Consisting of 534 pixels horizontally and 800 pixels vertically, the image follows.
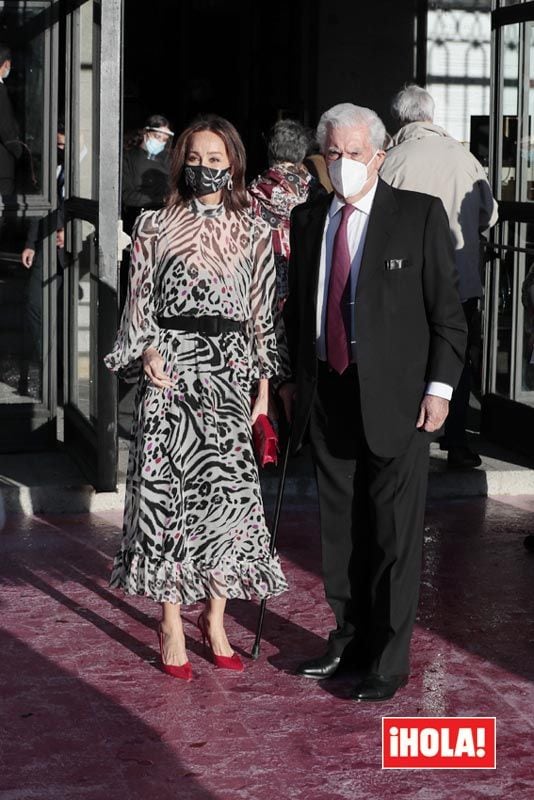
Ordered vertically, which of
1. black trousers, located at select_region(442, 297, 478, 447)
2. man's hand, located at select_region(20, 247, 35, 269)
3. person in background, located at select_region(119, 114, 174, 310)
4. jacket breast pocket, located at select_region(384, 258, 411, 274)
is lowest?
black trousers, located at select_region(442, 297, 478, 447)

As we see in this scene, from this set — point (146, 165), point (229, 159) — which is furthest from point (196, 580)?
point (146, 165)

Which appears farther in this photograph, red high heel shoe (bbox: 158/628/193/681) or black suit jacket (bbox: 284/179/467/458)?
red high heel shoe (bbox: 158/628/193/681)

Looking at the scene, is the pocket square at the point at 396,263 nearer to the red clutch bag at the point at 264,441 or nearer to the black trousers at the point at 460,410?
the red clutch bag at the point at 264,441

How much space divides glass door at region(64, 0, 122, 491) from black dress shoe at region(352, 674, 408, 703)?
110 inches

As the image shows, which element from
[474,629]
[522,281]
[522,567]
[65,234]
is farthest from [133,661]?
[522,281]

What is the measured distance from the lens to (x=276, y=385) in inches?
220

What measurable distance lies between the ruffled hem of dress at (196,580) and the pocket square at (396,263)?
120cm

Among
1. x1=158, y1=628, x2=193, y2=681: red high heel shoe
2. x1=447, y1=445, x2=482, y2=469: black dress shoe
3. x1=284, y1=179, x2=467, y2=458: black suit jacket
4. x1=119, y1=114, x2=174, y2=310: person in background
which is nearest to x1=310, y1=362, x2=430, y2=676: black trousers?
x1=284, y1=179, x2=467, y2=458: black suit jacket

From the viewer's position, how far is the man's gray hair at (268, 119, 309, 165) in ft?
25.7

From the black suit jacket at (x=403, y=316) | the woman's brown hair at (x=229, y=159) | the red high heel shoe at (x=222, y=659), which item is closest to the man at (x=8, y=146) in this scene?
the woman's brown hair at (x=229, y=159)

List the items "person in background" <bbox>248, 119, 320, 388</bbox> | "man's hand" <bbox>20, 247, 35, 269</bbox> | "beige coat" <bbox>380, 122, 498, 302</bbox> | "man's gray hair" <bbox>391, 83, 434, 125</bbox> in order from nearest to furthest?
"beige coat" <bbox>380, 122, 498, 302</bbox> → "man's gray hair" <bbox>391, 83, 434, 125</bbox> → "person in background" <bbox>248, 119, 320, 388</bbox> → "man's hand" <bbox>20, 247, 35, 269</bbox>

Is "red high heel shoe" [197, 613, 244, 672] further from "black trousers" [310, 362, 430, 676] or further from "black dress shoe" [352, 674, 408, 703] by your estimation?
"black dress shoe" [352, 674, 408, 703]

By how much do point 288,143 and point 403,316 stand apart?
3059 mm

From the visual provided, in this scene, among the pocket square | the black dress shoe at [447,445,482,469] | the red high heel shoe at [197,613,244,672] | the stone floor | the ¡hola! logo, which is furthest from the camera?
the black dress shoe at [447,445,482,469]
